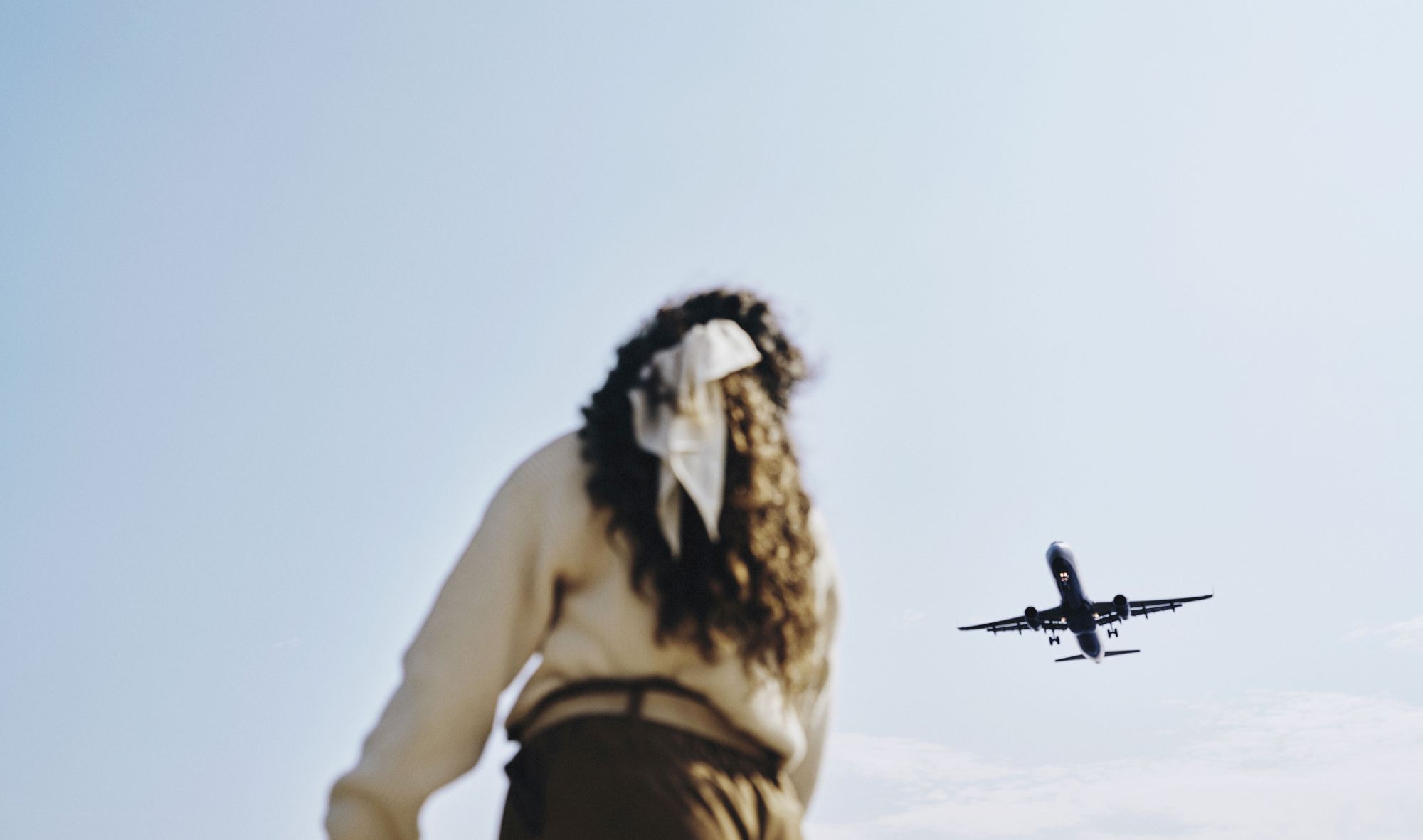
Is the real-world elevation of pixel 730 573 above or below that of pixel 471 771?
above

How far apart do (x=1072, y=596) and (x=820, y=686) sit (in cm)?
3856

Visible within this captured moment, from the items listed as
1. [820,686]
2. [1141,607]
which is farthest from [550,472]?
[1141,607]

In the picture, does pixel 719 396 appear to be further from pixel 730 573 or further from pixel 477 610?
pixel 477 610

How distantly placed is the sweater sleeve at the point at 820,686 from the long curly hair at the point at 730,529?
102 millimetres

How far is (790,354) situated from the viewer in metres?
2.29

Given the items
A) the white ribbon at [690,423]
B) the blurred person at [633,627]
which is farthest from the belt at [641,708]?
the white ribbon at [690,423]

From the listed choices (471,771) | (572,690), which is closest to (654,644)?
(572,690)

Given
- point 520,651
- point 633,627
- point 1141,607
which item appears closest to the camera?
point 633,627

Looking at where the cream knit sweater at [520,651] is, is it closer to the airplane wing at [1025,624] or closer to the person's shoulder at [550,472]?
the person's shoulder at [550,472]

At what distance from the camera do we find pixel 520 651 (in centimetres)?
205

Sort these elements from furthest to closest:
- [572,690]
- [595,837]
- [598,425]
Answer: [598,425]
[572,690]
[595,837]

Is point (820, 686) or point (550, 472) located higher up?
point (550, 472)

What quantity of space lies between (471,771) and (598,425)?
648 millimetres

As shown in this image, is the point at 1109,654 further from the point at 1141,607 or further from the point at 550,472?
the point at 550,472
